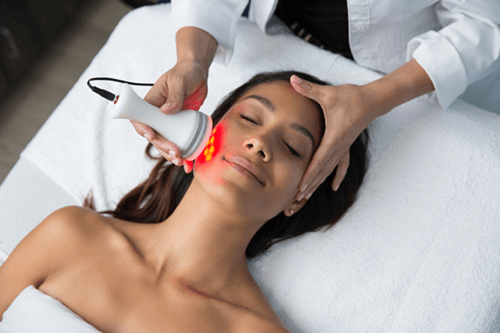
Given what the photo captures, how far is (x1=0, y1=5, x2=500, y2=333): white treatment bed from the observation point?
1.07m

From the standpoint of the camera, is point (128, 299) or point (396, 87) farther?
point (396, 87)

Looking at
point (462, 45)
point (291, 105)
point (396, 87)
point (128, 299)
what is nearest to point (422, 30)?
point (462, 45)

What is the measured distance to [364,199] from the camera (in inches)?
47.3

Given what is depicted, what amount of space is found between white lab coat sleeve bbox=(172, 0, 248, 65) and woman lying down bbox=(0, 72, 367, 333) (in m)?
0.22

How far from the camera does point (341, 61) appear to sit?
1389 millimetres

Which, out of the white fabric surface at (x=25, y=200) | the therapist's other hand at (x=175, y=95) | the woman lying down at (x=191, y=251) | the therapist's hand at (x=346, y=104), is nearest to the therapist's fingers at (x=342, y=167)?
the therapist's hand at (x=346, y=104)

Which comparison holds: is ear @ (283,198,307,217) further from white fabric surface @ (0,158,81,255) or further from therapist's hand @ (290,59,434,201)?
white fabric surface @ (0,158,81,255)

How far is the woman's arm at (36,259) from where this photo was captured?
0.99 meters

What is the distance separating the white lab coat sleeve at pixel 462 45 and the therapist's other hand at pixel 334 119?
0.23 meters

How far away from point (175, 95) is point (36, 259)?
56cm

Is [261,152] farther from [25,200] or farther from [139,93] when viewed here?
[25,200]

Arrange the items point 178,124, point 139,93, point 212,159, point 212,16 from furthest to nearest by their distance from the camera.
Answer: point 139,93 < point 212,16 < point 212,159 < point 178,124

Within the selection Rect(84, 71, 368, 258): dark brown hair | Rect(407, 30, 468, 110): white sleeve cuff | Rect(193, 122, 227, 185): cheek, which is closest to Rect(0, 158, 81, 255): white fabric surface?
Rect(84, 71, 368, 258): dark brown hair

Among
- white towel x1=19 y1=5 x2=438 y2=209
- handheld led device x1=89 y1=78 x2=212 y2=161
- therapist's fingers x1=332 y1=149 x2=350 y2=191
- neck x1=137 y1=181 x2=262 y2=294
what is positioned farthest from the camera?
white towel x1=19 y1=5 x2=438 y2=209
